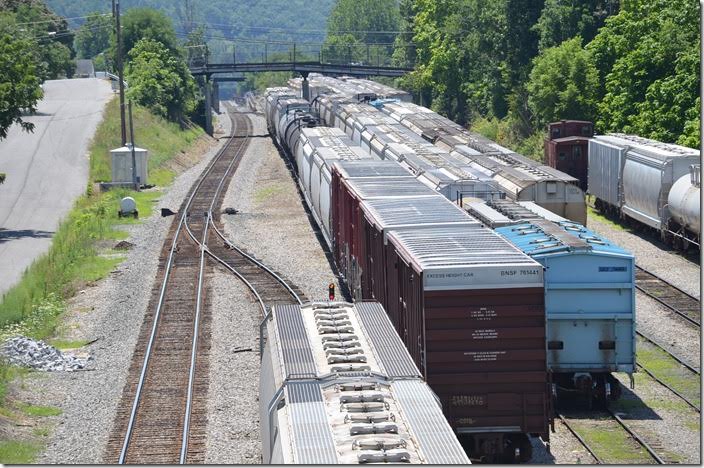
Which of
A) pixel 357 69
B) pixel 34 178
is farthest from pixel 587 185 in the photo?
pixel 357 69

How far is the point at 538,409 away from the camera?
17359 mm

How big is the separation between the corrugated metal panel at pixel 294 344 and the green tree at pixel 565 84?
46269 millimetres

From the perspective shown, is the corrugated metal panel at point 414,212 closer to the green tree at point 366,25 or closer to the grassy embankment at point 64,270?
the grassy embankment at point 64,270

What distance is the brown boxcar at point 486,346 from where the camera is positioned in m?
17.2

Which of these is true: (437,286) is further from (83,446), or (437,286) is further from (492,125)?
(492,125)

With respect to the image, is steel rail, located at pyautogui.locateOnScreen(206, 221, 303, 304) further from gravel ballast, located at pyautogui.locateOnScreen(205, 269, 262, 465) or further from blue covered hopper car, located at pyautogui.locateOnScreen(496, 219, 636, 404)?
blue covered hopper car, located at pyautogui.locateOnScreen(496, 219, 636, 404)

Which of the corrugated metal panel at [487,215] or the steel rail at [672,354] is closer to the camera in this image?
the corrugated metal panel at [487,215]

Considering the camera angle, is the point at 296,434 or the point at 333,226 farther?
the point at 333,226

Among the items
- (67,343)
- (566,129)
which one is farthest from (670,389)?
(566,129)

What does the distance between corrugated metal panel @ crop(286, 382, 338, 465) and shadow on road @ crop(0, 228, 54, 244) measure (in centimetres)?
3121

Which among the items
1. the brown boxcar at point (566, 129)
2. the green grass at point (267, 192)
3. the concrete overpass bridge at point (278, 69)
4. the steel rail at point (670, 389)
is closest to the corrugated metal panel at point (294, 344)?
the steel rail at point (670, 389)

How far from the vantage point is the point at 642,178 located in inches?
1565

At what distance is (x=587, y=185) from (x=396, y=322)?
2999cm

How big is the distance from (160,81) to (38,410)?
6642cm
